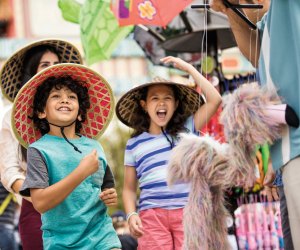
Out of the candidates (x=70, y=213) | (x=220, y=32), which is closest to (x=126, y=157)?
(x=70, y=213)

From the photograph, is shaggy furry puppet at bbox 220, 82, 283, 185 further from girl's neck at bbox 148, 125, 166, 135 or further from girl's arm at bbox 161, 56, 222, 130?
girl's neck at bbox 148, 125, 166, 135

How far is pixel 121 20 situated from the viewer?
528 cm

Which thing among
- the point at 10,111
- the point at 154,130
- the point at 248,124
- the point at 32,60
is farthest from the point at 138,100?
the point at 248,124

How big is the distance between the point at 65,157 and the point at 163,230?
31.9 inches

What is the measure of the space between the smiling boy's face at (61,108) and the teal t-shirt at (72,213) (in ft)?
0.32

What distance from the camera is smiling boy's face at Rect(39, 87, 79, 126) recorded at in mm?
3832

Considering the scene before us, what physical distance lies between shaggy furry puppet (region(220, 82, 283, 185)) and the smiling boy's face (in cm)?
89

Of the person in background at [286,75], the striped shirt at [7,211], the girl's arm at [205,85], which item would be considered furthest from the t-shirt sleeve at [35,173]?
the striped shirt at [7,211]

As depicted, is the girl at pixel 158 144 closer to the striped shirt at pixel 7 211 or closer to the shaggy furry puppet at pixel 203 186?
the shaggy furry puppet at pixel 203 186

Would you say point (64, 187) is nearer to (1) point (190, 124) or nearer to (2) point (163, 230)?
(2) point (163, 230)

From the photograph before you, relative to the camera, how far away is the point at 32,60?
4469 mm

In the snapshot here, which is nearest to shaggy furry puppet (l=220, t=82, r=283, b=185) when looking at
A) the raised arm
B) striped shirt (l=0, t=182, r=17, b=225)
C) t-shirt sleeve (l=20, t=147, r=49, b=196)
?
the raised arm

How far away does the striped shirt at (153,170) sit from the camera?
429 cm

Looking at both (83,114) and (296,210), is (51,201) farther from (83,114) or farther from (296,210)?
(296,210)
